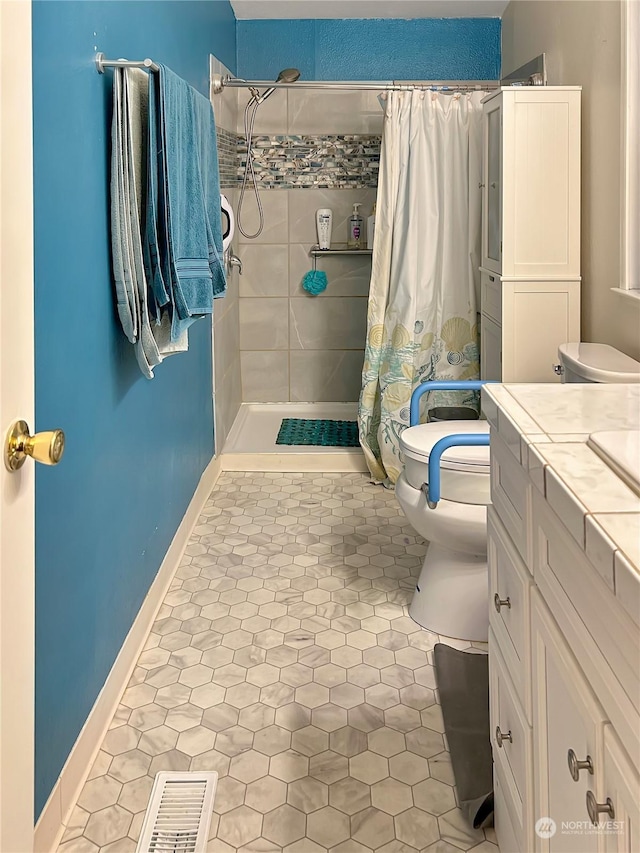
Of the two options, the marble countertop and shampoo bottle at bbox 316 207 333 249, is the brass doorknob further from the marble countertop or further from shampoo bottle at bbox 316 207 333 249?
shampoo bottle at bbox 316 207 333 249

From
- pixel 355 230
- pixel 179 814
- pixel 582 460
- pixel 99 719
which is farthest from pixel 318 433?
pixel 582 460

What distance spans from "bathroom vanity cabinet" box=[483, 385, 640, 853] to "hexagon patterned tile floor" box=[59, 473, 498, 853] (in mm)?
292

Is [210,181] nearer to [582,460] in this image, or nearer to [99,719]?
[99,719]

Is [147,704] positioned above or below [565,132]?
below

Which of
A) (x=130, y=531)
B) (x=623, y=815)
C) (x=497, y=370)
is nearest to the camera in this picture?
(x=623, y=815)

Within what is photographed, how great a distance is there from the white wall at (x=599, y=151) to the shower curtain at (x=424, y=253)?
51cm

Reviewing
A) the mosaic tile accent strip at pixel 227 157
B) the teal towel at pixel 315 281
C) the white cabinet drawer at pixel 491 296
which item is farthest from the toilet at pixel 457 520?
the teal towel at pixel 315 281

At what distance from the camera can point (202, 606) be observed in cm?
261

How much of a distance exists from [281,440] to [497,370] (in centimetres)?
139

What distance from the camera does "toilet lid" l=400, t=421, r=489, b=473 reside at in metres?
2.33

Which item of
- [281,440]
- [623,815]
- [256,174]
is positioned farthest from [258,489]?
[623,815]

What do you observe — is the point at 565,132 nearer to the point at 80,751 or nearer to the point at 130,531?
the point at 130,531

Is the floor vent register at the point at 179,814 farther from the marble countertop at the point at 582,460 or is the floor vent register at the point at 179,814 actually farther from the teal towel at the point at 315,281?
the teal towel at the point at 315,281

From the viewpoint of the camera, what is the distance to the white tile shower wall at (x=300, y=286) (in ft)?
14.9
